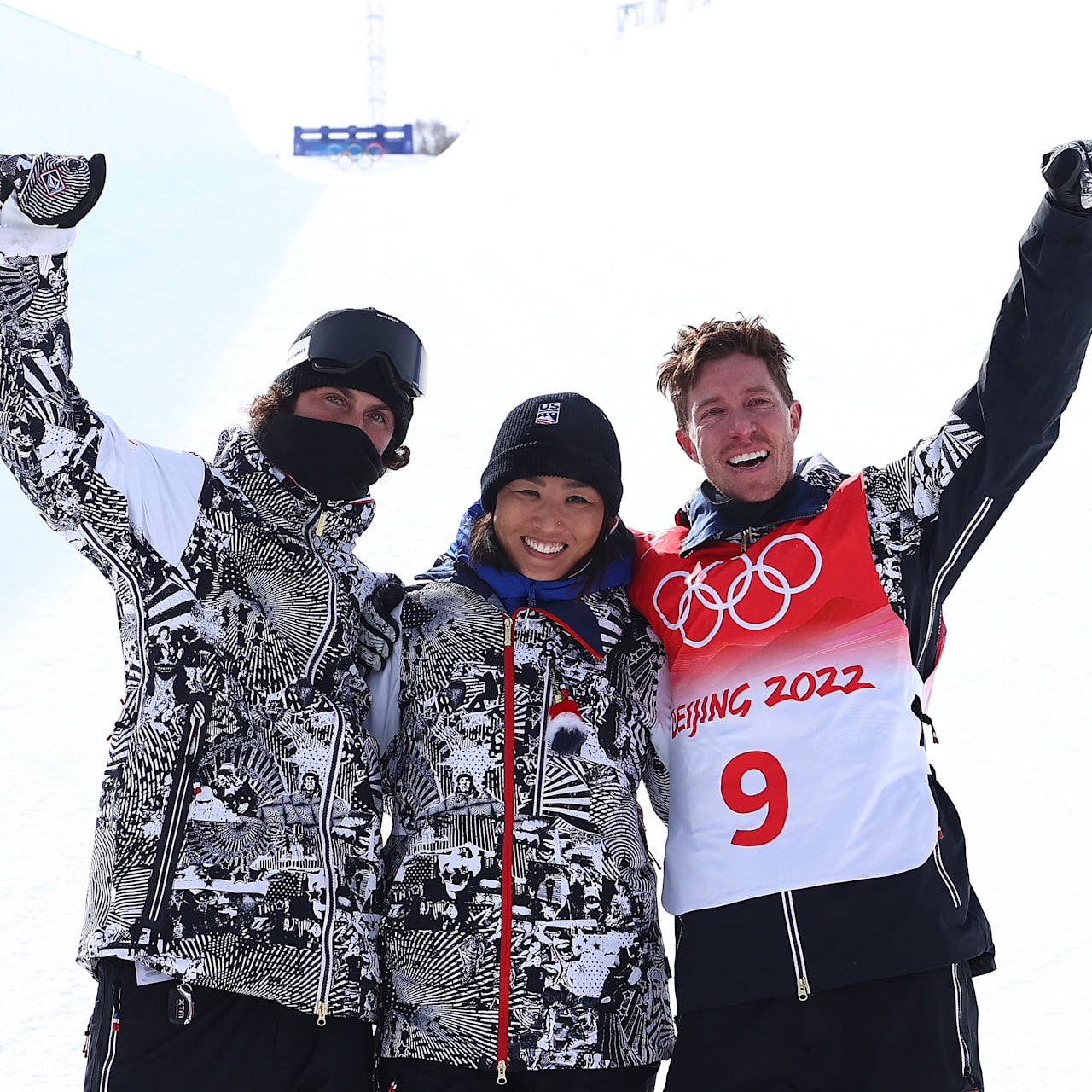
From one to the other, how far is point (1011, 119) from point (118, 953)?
1112 centimetres

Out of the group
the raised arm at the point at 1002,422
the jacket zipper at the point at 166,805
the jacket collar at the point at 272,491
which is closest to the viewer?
the jacket zipper at the point at 166,805

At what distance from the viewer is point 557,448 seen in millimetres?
1881

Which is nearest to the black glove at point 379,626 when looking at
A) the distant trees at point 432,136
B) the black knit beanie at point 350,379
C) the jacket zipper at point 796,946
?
the black knit beanie at point 350,379

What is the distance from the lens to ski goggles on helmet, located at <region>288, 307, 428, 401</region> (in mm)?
1964

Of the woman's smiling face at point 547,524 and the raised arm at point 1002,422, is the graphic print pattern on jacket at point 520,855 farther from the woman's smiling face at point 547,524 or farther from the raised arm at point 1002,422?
the raised arm at point 1002,422

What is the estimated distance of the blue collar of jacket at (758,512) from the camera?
1.88 meters

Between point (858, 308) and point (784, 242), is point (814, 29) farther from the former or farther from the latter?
point (858, 308)

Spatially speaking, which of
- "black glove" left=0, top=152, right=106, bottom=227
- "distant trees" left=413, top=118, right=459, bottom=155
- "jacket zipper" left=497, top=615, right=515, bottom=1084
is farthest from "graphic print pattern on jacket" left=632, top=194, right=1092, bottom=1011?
"distant trees" left=413, top=118, right=459, bottom=155

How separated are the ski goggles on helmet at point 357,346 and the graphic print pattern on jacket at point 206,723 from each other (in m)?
0.29

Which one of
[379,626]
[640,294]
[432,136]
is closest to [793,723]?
[379,626]

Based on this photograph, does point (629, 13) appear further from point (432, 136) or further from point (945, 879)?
point (945, 879)

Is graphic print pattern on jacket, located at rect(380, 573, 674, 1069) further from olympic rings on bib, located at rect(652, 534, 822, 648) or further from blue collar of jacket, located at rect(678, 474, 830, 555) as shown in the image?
blue collar of jacket, located at rect(678, 474, 830, 555)

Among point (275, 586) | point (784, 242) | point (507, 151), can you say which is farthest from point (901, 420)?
point (507, 151)

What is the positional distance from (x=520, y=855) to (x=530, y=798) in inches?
3.2
